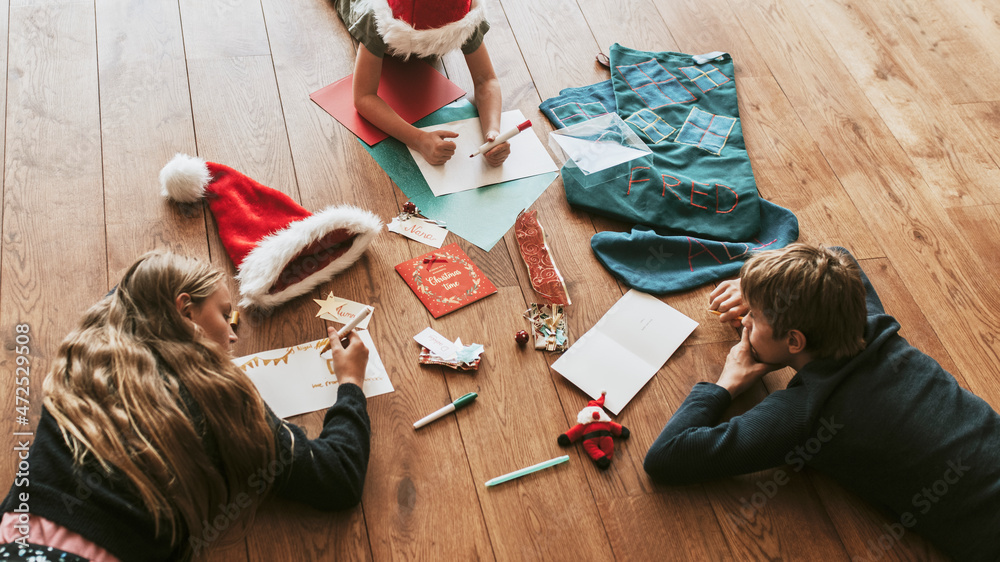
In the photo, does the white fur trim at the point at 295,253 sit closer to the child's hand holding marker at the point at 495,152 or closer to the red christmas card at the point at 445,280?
the red christmas card at the point at 445,280

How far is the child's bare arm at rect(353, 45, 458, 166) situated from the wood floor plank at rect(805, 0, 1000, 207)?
3.92 feet

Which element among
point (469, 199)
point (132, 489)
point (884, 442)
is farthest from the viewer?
point (469, 199)

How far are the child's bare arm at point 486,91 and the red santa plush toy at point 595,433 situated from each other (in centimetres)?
67

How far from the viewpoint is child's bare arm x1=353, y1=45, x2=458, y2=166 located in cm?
162

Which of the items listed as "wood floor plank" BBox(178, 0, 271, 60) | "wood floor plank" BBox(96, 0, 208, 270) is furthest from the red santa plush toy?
"wood floor plank" BBox(178, 0, 271, 60)

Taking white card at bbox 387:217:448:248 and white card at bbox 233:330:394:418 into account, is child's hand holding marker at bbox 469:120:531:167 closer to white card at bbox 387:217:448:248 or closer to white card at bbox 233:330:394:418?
white card at bbox 387:217:448:248

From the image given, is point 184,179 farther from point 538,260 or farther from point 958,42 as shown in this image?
point 958,42

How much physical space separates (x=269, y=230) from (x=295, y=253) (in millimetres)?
113

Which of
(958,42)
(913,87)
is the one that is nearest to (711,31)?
(913,87)

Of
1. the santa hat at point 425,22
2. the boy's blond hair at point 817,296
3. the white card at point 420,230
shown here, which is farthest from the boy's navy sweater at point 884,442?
the santa hat at point 425,22

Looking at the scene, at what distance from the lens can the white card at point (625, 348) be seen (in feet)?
4.38

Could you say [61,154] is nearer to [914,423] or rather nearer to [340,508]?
[340,508]

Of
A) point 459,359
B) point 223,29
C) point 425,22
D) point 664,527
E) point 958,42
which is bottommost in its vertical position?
point 664,527

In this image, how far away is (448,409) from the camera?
4.17 feet
